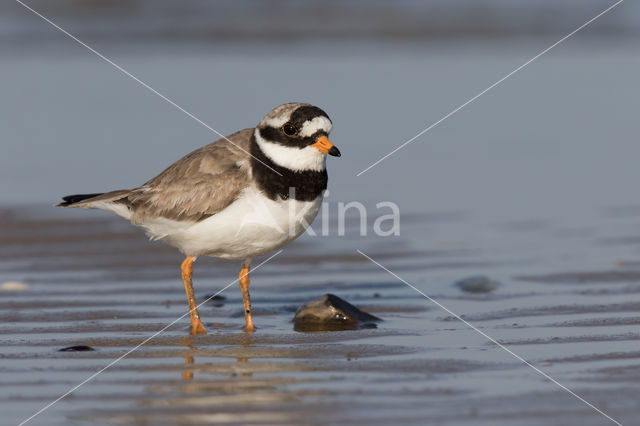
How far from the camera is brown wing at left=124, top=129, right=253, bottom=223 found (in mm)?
6012

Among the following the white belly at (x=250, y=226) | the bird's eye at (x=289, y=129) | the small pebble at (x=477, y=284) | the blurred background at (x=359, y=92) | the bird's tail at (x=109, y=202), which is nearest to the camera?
the white belly at (x=250, y=226)

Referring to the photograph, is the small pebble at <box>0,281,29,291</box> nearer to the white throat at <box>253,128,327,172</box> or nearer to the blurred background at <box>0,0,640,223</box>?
the white throat at <box>253,128,327,172</box>

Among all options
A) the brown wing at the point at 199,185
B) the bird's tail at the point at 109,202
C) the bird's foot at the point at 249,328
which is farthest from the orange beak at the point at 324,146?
the bird's tail at the point at 109,202

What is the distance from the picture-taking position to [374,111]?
478 inches

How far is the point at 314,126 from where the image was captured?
595 centimetres

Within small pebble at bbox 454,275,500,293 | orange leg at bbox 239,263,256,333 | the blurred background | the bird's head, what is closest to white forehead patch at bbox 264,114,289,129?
the bird's head

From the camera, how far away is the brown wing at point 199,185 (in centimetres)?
601

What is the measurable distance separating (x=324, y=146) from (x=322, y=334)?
3.59 feet

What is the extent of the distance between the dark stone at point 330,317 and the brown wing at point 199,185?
32.3 inches

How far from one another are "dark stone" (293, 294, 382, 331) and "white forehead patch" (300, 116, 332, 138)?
1.00m

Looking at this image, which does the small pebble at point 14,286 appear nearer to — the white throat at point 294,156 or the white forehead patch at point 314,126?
the white throat at point 294,156

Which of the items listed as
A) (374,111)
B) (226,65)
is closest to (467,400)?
(374,111)

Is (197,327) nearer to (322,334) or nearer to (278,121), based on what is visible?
(322,334)

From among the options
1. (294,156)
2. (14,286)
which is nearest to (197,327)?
(294,156)
